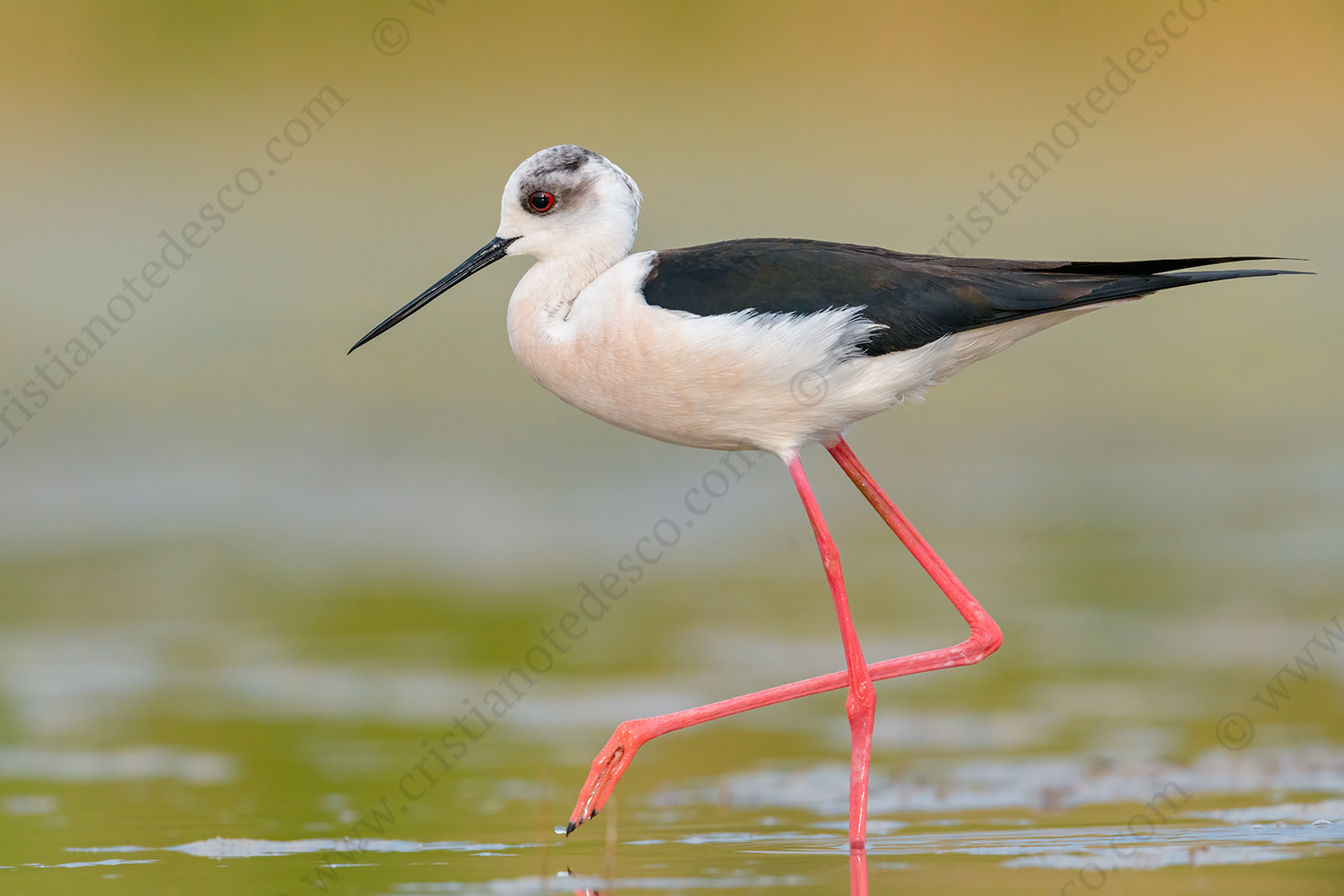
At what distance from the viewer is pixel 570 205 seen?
19.8 feet

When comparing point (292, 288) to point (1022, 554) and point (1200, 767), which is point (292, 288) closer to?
point (1022, 554)

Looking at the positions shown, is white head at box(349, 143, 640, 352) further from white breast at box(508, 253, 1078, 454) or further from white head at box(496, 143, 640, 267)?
white breast at box(508, 253, 1078, 454)

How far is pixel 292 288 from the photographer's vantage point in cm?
1484

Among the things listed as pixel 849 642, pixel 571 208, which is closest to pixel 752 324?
pixel 571 208

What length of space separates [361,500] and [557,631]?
360 centimetres

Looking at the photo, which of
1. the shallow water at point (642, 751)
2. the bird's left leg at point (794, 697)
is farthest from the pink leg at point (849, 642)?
the shallow water at point (642, 751)

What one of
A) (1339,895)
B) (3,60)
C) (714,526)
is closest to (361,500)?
(714,526)

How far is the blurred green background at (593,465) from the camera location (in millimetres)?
6605

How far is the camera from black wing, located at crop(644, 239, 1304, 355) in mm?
5691

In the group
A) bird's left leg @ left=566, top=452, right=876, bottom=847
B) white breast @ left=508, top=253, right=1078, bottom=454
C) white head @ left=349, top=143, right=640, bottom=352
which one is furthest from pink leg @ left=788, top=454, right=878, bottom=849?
white head @ left=349, top=143, right=640, bottom=352

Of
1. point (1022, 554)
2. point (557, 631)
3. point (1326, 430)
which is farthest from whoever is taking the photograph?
point (1326, 430)

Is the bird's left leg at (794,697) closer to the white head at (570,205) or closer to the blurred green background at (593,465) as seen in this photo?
the blurred green background at (593,465)

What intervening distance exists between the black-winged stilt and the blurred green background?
125 cm

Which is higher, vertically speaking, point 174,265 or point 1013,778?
point 174,265
